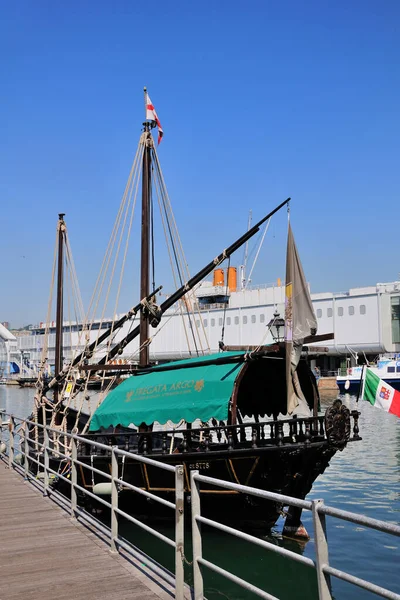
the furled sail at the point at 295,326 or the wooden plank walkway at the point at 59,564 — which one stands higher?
the furled sail at the point at 295,326

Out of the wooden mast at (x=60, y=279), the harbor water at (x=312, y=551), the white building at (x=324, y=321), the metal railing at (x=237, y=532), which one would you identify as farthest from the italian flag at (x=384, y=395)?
the white building at (x=324, y=321)

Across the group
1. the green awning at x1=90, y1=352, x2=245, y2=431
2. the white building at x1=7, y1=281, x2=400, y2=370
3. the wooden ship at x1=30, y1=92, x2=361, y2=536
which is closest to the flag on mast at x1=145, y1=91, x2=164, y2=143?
the wooden ship at x1=30, y1=92, x2=361, y2=536

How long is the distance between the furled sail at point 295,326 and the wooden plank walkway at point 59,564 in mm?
5192

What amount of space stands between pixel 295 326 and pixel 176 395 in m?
3.14

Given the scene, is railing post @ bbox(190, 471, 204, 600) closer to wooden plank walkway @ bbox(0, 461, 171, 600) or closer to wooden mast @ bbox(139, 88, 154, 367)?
wooden plank walkway @ bbox(0, 461, 171, 600)

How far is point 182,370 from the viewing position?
14625mm

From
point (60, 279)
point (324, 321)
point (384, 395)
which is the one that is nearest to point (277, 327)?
point (384, 395)

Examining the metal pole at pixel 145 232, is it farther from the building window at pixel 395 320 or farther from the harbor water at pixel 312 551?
the building window at pixel 395 320

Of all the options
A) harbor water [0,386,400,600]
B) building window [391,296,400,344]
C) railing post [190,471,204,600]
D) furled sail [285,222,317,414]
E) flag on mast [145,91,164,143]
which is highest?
flag on mast [145,91,164,143]

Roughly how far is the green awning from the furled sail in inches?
44.8

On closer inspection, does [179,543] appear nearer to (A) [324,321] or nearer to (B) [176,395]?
(B) [176,395]

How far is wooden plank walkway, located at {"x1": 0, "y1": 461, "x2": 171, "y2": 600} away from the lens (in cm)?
637

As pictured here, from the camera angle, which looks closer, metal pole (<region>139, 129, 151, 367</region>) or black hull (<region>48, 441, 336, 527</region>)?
black hull (<region>48, 441, 336, 527</region>)

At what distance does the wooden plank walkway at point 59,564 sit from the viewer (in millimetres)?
6371
